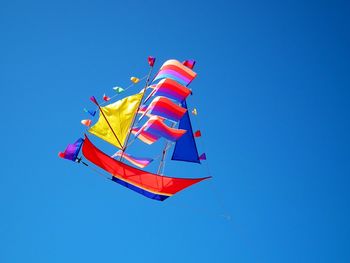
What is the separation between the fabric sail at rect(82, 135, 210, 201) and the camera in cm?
1378

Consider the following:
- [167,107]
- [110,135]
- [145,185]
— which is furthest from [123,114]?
[145,185]

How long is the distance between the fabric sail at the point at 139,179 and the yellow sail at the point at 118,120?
1.49m

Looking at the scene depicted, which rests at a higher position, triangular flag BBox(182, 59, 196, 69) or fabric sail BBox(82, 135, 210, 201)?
triangular flag BBox(182, 59, 196, 69)

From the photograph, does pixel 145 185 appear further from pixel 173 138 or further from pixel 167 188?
pixel 173 138

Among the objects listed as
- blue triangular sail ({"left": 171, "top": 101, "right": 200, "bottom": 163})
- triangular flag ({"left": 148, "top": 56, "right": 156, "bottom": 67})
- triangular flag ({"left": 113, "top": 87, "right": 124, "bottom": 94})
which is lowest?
blue triangular sail ({"left": 171, "top": 101, "right": 200, "bottom": 163})

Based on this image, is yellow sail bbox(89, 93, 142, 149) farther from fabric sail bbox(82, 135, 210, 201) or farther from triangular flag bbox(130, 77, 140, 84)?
fabric sail bbox(82, 135, 210, 201)

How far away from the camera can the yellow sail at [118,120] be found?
15.5 m

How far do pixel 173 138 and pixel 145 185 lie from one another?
2.14 m

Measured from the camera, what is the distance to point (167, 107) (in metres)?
14.9

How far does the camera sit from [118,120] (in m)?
15.8

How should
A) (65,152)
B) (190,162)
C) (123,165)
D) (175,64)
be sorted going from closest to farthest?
(65,152) < (123,165) < (175,64) < (190,162)

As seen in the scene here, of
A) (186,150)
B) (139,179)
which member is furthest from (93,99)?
(186,150)

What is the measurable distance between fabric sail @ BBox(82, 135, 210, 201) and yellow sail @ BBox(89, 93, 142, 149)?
58.8 inches

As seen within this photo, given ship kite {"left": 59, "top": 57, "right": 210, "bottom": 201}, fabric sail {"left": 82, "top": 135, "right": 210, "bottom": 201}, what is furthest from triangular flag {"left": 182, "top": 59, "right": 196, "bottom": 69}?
fabric sail {"left": 82, "top": 135, "right": 210, "bottom": 201}
